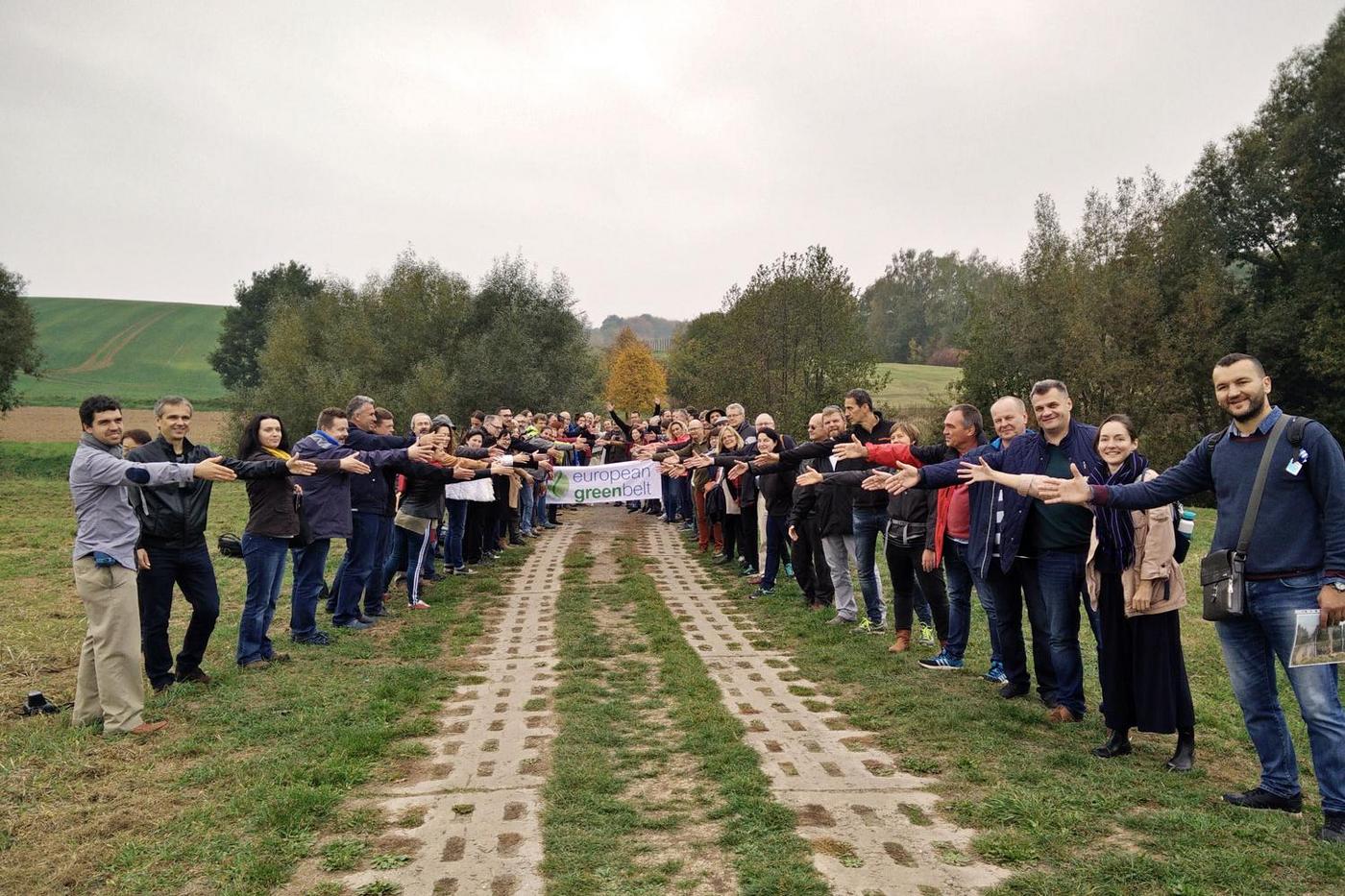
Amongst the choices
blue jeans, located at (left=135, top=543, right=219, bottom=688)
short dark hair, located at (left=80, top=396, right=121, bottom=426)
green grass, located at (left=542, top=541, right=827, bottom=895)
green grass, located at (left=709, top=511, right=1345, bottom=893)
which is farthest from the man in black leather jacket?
green grass, located at (left=709, top=511, right=1345, bottom=893)

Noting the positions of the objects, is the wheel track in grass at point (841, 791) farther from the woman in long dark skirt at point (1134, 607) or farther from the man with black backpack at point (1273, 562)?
the man with black backpack at point (1273, 562)

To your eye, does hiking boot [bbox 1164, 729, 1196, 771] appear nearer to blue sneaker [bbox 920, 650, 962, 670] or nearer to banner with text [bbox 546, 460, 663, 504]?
blue sneaker [bbox 920, 650, 962, 670]

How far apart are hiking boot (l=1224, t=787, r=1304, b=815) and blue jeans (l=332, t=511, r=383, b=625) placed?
8.29 meters

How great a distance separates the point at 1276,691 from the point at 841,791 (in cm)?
242

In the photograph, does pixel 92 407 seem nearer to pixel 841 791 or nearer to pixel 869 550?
pixel 841 791

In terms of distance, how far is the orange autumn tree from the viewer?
71.4m

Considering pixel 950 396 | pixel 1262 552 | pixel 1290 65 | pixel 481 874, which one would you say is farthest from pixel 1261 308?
pixel 481 874

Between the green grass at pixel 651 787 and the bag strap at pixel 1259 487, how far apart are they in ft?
9.43

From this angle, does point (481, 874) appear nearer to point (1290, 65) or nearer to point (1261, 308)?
point (1261, 308)

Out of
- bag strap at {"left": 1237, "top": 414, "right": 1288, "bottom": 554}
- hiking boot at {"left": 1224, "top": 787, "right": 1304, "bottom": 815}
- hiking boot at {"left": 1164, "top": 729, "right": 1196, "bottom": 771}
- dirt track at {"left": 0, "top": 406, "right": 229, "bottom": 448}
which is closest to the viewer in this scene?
bag strap at {"left": 1237, "top": 414, "right": 1288, "bottom": 554}

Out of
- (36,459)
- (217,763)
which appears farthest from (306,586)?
(36,459)

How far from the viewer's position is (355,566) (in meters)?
9.51

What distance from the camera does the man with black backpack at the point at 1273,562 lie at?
426 centimetres

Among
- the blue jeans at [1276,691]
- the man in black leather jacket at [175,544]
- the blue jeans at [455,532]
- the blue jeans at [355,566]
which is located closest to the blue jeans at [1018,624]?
the blue jeans at [1276,691]
